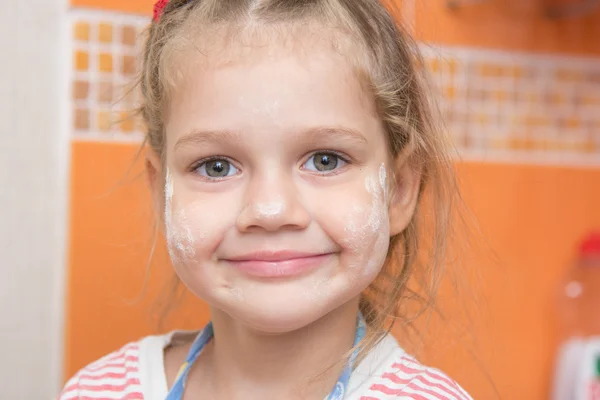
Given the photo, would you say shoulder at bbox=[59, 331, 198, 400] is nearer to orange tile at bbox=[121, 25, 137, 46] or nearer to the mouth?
the mouth

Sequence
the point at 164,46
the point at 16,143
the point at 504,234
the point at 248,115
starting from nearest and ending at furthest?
the point at 248,115
the point at 164,46
the point at 16,143
the point at 504,234

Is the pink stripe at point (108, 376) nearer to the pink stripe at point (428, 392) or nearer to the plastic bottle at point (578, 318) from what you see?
the pink stripe at point (428, 392)

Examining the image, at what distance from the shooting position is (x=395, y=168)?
0.80 meters

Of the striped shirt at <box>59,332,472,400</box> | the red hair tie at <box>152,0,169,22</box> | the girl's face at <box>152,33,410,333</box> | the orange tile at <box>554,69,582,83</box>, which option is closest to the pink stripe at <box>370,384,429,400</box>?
the striped shirt at <box>59,332,472,400</box>

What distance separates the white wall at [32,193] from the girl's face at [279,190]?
406 mm

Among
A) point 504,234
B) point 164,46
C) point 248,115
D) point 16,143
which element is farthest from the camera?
point 504,234

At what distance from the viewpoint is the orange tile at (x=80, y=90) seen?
1066mm

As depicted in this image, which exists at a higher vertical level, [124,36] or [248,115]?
[124,36]

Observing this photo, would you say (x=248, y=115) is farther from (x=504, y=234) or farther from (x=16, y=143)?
(x=504, y=234)

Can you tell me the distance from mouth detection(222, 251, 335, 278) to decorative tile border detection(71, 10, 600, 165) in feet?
1.45

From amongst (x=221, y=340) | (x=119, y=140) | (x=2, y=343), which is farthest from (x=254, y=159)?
(x=2, y=343)

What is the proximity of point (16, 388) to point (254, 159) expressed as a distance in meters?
0.61

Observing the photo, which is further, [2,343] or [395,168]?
[2,343]

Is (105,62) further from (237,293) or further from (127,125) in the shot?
(237,293)
